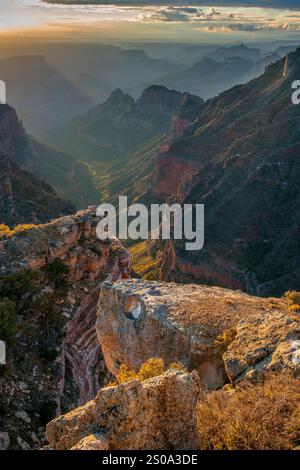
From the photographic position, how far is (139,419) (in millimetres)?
8859

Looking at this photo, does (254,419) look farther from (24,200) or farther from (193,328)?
(24,200)

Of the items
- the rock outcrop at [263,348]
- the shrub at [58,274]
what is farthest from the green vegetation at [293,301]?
the shrub at [58,274]

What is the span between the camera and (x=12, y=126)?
154 meters

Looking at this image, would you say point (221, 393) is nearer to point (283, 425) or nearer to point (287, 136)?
point (283, 425)

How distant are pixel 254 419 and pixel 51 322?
15.0 m

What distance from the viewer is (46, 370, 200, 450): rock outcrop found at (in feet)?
28.4

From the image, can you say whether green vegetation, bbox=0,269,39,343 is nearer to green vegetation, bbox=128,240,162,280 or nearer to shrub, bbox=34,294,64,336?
shrub, bbox=34,294,64,336

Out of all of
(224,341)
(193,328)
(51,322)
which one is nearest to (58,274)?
(51,322)

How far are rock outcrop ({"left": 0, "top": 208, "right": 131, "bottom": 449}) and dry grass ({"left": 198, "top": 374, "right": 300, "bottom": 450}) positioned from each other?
8.74 meters

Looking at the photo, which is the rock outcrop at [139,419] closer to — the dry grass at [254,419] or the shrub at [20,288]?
the dry grass at [254,419]

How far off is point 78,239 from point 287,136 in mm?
60310

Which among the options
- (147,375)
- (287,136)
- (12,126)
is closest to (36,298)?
(147,375)

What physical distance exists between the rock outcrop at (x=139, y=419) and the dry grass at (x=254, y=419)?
55cm

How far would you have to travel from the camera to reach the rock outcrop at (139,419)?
8664mm
